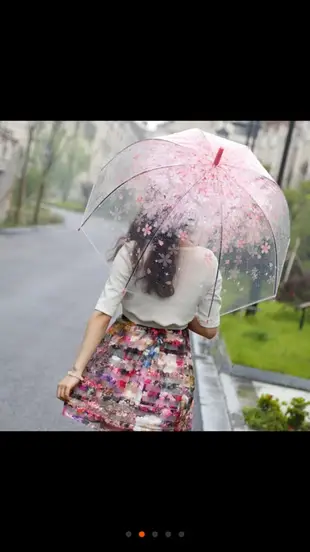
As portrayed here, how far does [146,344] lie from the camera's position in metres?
1.59

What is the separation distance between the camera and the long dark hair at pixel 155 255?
1564mm

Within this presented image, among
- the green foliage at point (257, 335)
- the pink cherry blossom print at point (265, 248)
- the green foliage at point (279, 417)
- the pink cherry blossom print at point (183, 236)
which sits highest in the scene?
the pink cherry blossom print at point (183, 236)

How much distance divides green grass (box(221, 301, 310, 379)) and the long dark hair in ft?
3.99

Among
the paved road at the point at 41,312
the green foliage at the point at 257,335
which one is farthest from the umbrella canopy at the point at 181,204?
the green foliage at the point at 257,335

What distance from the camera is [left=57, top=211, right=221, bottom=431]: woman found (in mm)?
1570

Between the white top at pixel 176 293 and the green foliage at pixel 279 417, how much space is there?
1049 mm

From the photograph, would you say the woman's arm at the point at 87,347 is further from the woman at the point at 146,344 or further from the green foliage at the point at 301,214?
the green foliage at the point at 301,214

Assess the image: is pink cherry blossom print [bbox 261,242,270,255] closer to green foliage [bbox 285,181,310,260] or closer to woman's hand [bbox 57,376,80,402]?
woman's hand [bbox 57,376,80,402]
